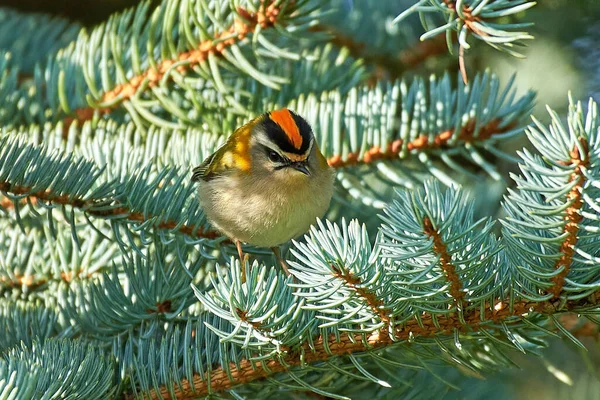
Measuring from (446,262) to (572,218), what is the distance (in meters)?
0.20

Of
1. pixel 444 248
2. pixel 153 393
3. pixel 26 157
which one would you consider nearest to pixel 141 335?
pixel 153 393

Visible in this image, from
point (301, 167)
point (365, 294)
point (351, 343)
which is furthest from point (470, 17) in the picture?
point (301, 167)

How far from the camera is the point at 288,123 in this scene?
6.75 ft

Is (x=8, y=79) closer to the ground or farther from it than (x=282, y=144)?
farther from it

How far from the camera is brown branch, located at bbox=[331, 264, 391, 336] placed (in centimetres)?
107

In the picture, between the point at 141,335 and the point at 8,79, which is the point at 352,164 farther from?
the point at 8,79

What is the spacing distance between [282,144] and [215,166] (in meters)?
0.25

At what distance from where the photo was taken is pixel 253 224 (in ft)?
6.79

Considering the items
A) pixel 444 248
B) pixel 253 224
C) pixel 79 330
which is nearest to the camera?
pixel 444 248

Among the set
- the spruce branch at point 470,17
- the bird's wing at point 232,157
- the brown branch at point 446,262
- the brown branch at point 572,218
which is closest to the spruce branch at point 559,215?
the brown branch at point 572,218

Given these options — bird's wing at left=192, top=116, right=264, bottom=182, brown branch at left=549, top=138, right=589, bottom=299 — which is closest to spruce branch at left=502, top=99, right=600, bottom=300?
brown branch at left=549, top=138, right=589, bottom=299

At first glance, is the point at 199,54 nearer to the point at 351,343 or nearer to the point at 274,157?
the point at 274,157

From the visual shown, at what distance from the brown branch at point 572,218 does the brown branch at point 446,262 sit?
0.50 feet

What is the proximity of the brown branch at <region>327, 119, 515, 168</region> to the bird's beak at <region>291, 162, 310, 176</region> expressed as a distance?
147 millimetres
